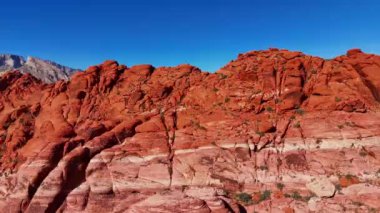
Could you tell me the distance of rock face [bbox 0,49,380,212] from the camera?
4031 centimetres

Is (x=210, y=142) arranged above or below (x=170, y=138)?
below

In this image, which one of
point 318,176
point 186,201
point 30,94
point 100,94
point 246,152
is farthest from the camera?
point 30,94

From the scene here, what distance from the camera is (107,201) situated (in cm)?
4191

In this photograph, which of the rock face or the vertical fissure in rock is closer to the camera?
the rock face

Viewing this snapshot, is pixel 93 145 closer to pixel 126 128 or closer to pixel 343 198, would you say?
pixel 126 128

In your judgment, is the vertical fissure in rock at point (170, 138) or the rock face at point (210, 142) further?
the vertical fissure in rock at point (170, 138)

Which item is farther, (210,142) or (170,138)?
(170,138)

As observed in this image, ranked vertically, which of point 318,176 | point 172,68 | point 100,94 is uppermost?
point 172,68

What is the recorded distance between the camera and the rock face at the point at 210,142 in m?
40.3

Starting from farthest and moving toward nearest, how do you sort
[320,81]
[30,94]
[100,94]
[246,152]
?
1. [30,94]
2. [100,94]
3. [320,81]
4. [246,152]

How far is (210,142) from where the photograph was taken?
45.4m

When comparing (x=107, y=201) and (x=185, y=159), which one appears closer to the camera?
(x=107, y=201)

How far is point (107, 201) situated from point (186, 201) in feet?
34.3

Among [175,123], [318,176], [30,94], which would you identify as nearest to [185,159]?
[175,123]
